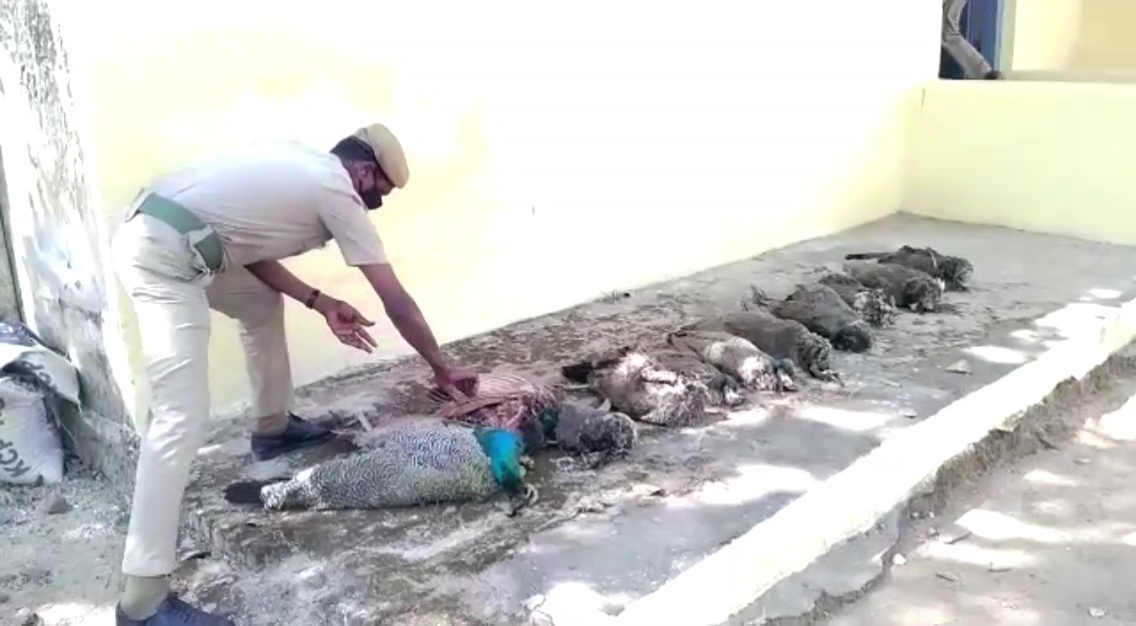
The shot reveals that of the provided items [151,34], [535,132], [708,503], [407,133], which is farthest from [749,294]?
[151,34]

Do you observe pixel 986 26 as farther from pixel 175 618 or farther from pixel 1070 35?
pixel 175 618

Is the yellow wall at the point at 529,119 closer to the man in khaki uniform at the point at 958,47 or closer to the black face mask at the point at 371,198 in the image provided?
the black face mask at the point at 371,198

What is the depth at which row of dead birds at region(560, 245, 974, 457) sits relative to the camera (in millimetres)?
3713

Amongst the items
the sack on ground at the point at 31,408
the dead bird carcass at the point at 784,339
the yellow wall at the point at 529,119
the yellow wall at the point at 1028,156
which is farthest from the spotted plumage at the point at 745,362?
the yellow wall at the point at 1028,156

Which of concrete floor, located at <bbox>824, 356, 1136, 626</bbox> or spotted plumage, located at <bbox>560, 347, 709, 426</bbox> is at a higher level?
spotted plumage, located at <bbox>560, 347, 709, 426</bbox>

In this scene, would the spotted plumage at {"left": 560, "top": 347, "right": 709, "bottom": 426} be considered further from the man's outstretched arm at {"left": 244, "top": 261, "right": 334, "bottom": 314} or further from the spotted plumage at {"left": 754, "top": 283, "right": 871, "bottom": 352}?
the man's outstretched arm at {"left": 244, "top": 261, "right": 334, "bottom": 314}

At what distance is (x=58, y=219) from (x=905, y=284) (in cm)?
354

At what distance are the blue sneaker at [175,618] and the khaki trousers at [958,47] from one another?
271 inches

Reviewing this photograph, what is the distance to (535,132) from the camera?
15.4 ft

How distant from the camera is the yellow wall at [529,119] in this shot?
3.49 meters

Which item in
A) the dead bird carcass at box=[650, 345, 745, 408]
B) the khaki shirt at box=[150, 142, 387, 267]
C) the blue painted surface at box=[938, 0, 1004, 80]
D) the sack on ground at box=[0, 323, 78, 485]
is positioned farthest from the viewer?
the blue painted surface at box=[938, 0, 1004, 80]

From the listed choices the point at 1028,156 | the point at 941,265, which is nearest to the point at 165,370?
the point at 941,265

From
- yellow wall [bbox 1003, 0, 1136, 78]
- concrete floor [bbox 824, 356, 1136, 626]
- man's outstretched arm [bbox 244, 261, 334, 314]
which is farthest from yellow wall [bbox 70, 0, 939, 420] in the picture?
yellow wall [bbox 1003, 0, 1136, 78]

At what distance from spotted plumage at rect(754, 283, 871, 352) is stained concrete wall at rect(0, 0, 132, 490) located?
8.62 ft
